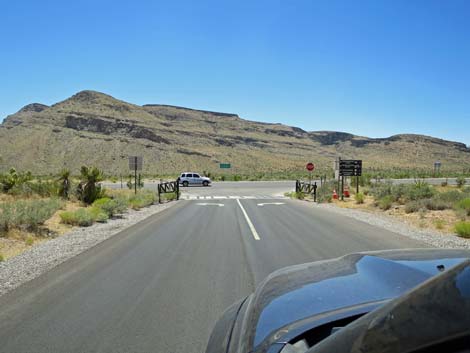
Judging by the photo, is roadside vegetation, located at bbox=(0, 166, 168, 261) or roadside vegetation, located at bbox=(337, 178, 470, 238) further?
roadside vegetation, located at bbox=(337, 178, 470, 238)

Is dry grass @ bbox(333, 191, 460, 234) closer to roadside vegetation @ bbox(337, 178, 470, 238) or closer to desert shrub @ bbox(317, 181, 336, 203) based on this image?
roadside vegetation @ bbox(337, 178, 470, 238)

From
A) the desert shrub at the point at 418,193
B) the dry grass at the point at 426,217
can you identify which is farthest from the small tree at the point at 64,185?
the desert shrub at the point at 418,193

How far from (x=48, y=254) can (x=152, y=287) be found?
4.57m

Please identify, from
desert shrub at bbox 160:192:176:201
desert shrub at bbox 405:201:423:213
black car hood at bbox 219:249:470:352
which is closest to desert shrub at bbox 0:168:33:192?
desert shrub at bbox 160:192:176:201

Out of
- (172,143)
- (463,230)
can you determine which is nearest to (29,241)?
(463,230)

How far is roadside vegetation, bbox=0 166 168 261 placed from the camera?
13164 mm

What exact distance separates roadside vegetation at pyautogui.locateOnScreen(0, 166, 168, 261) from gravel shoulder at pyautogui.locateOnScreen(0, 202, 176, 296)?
62 centimetres

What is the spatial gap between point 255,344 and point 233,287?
15.0ft

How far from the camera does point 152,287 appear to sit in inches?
271

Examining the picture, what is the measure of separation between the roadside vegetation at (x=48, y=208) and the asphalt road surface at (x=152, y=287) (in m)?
2.91

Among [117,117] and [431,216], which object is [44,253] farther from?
[117,117]

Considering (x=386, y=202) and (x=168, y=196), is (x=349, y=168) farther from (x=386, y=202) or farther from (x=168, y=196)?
(x=168, y=196)

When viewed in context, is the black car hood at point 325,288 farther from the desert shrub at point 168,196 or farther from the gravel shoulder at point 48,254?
the desert shrub at point 168,196

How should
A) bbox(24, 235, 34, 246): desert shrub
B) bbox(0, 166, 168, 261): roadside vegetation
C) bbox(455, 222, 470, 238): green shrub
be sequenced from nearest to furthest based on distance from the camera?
bbox(24, 235, 34, 246): desert shrub
bbox(0, 166, 168, 261): roadside vegetation
bbox(455, 222, 470, 238): green shrub
